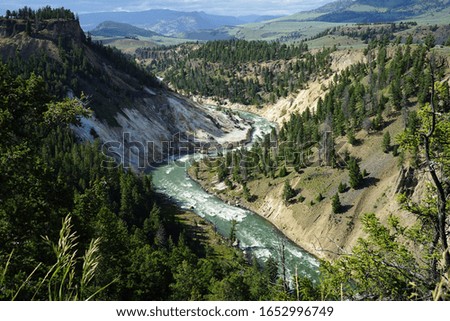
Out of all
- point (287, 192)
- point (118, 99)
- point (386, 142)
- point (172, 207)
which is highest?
point (118, 99)

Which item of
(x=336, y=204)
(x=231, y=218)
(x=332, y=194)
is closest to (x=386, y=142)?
(x=332, y=194)

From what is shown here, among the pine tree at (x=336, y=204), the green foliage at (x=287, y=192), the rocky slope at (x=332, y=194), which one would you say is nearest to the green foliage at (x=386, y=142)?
the rocky slope at (x=332, y=194)

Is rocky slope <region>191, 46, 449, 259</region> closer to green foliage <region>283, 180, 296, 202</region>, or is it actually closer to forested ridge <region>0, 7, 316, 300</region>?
green foliage <region>283, 180, 296, 202</region>

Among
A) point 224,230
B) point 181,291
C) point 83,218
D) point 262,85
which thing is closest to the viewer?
point 83,218

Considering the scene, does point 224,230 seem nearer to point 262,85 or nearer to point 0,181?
point 0,181

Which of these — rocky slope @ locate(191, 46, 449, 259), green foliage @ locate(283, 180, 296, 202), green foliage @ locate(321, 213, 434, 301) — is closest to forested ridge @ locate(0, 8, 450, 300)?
green foliage @ locate(321, 213, 434, 301)

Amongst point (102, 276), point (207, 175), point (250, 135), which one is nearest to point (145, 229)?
point (102, 276)

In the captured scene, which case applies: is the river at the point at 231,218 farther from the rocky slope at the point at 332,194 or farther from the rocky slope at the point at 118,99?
the rocky slope at the point at 118,99

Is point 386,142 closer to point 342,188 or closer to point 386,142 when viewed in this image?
point 386,142
